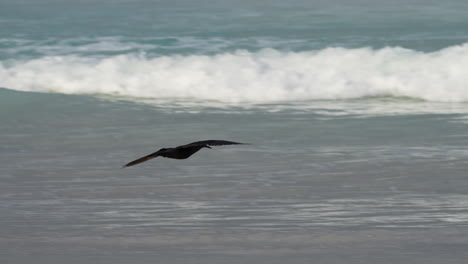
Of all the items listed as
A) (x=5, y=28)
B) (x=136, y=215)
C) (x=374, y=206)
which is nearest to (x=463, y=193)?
(x=374, y=206)

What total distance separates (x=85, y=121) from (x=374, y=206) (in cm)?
614

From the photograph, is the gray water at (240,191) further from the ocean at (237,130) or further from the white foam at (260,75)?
the white foam at (260,75)

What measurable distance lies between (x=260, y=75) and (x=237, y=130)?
206 inches

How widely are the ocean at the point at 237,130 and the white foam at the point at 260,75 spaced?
0.05 metres

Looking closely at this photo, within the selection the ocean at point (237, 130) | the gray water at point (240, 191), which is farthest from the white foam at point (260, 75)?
the gray water at point (240, 191)

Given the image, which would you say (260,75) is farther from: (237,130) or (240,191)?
(240,191)

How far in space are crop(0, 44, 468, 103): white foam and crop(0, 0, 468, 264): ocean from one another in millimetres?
49

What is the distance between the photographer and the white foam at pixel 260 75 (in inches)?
682

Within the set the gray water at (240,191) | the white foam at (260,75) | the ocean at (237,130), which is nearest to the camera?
the gray water at (240,191)

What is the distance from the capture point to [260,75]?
61.3 ft

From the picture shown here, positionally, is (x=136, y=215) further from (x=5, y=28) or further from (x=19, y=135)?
(x=5, y=28)

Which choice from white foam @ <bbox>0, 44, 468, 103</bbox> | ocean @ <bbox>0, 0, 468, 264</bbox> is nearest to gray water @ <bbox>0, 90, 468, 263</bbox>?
ocean @ <bbox>0, 0, 468, 264</bbox>

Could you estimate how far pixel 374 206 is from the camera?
891cm

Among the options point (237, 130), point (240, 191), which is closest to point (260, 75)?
point (237, 130)
